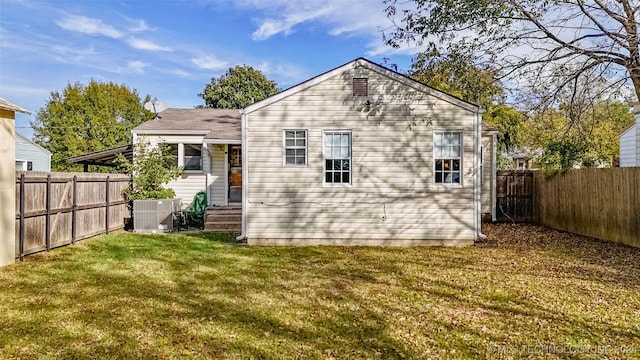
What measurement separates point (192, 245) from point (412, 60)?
7928mm

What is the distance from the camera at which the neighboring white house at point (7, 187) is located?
6996 millimetres

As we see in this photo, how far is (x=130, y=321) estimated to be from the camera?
4.45 meters

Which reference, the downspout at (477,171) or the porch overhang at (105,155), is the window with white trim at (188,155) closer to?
the porch overhang at (105,155)

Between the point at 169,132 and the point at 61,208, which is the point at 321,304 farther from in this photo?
the point at 169,132

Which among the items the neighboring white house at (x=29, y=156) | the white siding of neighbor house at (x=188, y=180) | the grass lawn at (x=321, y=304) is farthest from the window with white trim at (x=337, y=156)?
the neighboring white house at (x=29, y=156)

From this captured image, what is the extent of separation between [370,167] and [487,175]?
6.43 m

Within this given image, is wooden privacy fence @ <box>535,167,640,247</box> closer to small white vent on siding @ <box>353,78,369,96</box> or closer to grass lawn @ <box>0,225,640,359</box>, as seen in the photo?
grass lawn @ <box>0,225,640,359</box>

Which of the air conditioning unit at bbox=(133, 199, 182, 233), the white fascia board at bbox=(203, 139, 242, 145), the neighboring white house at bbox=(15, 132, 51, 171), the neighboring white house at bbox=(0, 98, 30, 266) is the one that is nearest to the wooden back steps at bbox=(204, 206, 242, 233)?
the air conditioning unit at bbox=(133, 199, 182, 233)

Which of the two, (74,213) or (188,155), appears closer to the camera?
(74,213)

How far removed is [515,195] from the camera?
1398cm

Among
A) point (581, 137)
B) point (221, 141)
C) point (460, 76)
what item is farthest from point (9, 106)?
point (581, 137)

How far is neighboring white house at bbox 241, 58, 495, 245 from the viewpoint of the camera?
31.1 feet

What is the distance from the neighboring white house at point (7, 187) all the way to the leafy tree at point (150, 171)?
15.9 feet

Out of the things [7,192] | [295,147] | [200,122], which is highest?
[200,122]
